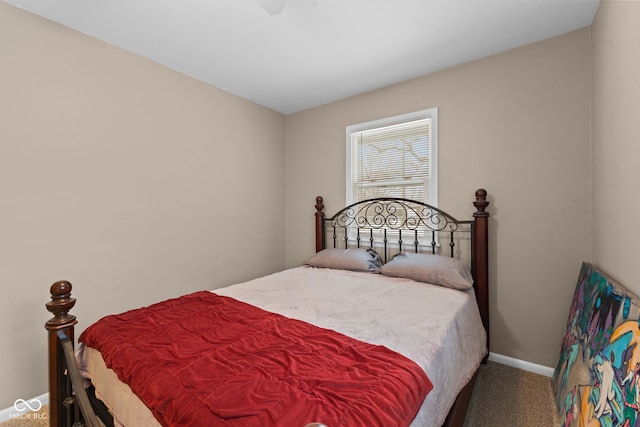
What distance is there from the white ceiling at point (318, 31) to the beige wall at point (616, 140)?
1.54 ft

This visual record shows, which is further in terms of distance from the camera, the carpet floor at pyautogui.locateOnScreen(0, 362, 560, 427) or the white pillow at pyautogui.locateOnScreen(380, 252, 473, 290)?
the white pillow at pyautogui.locateOnScreen(380, 252, 473, 290)

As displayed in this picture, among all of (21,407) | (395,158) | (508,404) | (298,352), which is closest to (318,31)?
(395,158)

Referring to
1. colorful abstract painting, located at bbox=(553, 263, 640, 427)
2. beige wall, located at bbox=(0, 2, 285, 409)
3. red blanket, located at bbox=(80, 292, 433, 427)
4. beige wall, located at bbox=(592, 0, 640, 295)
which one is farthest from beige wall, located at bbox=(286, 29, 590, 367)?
beige wall, located at bbox=(0, 2, 285, 409)

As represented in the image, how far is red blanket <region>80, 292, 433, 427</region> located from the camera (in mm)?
841

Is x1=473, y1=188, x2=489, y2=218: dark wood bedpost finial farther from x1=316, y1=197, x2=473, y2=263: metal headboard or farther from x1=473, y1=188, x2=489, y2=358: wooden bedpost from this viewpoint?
x1=316, y1=197, x2=473, y2=263: metal headboard

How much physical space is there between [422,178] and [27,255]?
3.10 meters

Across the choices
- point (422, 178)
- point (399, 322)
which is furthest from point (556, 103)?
point (399, 322)

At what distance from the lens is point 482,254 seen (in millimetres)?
2326

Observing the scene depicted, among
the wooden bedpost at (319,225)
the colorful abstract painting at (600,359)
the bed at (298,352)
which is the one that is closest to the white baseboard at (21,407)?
the bed at (298,352)

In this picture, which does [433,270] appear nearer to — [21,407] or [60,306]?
[60,306]

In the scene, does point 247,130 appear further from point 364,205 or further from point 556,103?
point 556,103

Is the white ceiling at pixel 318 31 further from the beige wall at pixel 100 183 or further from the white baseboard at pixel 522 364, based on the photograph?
the white baseboard at pixel 522 364

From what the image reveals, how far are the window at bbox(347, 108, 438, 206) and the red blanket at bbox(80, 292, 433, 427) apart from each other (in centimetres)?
188

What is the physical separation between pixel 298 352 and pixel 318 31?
2.10 meters
